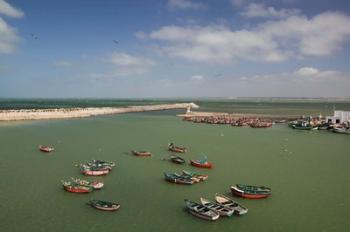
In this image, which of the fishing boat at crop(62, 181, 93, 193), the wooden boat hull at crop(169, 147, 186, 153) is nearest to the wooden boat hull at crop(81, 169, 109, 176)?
the fishing boat at crop(62, 181, 93, 193)

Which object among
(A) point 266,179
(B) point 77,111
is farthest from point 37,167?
(B) point 77,111

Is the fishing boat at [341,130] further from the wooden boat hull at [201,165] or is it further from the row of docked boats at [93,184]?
the row of docked boats at [93,184]

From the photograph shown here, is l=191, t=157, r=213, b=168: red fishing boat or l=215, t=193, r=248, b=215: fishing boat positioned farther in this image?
l=191, t=157, r=213, b=168: red fishing boat

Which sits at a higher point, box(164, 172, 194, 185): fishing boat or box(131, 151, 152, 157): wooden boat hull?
box(131, 151, 152, 157): wooden boat hull

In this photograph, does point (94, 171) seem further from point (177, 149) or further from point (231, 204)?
point (177, 149)

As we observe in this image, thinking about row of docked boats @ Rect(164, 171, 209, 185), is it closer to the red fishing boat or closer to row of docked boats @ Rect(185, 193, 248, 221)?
the red fishing boat

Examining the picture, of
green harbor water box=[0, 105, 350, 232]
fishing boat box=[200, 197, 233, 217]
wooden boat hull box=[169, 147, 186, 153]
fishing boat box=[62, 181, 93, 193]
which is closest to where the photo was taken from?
green harbor water box=[0, 105, 350, 232]

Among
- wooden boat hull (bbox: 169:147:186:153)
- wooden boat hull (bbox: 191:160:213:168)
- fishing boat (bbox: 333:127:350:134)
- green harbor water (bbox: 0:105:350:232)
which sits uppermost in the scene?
fishing boat (bbox: 333:127:350:134)
